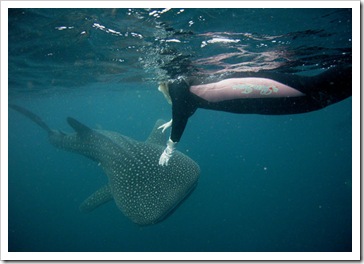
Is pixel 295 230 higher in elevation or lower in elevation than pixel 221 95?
lower

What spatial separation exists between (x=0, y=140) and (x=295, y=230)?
2872cm

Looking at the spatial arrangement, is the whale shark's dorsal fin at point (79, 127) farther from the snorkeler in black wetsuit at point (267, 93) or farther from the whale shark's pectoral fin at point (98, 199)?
the snorkeler in black wetsuit at point (267, 93)

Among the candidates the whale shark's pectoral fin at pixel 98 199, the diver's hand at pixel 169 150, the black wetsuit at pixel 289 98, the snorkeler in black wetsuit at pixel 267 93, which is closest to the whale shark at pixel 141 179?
the whale shark's pectoral fin at pixel 98 199

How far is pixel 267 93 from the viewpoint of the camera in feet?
11.1

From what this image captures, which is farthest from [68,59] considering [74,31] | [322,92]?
[322,92]

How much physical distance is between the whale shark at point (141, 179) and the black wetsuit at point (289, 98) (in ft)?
8.78

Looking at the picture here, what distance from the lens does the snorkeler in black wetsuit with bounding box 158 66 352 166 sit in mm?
3014

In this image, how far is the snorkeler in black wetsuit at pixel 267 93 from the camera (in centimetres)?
301

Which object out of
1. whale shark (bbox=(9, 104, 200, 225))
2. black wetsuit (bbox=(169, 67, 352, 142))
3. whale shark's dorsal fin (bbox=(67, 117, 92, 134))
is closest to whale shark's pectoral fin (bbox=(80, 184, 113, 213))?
whale shark (bbox=(9, 104, 200, 225))

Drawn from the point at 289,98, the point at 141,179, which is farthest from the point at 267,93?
the point at 141,179

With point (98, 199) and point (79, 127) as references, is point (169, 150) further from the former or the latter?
point (79, 127)

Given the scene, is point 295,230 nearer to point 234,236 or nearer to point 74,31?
point 234,236

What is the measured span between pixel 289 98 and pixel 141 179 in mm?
4936

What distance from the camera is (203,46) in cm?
773
